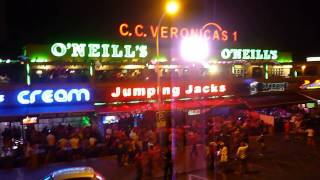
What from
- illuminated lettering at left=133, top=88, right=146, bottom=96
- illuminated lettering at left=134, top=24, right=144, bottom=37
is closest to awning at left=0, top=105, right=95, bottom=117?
illuminated lettering at left=133, top=88, right=146, bottom=96

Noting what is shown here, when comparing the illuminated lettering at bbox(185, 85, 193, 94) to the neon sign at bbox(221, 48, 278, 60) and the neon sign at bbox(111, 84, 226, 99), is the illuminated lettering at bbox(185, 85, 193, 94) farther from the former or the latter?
the neon sign at bbox(221, 48, 278, 60)

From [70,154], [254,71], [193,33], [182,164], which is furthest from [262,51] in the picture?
[70,154]

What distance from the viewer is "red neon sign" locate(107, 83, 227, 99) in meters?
28.9

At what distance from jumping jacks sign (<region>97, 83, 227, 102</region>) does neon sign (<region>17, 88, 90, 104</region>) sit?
1.71 metres

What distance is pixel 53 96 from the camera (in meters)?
26.2

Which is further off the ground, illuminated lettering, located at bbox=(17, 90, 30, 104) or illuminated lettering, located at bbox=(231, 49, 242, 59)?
illuminated lettering, located at bbox=(231, 49, 242, 59)

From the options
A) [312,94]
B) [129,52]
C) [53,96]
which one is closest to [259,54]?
[312,94]

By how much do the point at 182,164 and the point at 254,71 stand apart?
17.4 m

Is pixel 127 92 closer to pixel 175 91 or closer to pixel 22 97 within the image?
pixel 175 91

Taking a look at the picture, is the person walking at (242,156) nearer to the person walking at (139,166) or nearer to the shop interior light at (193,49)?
the person walking at (139,166)

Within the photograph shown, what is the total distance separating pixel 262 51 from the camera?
3972 centimetres

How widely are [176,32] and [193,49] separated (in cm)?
200

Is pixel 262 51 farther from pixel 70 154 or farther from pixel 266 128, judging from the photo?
pixel 70 154

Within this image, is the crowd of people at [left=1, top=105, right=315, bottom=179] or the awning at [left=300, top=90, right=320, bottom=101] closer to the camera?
the crowd of people at [left=1, top=105, right=315, bottom=179]
